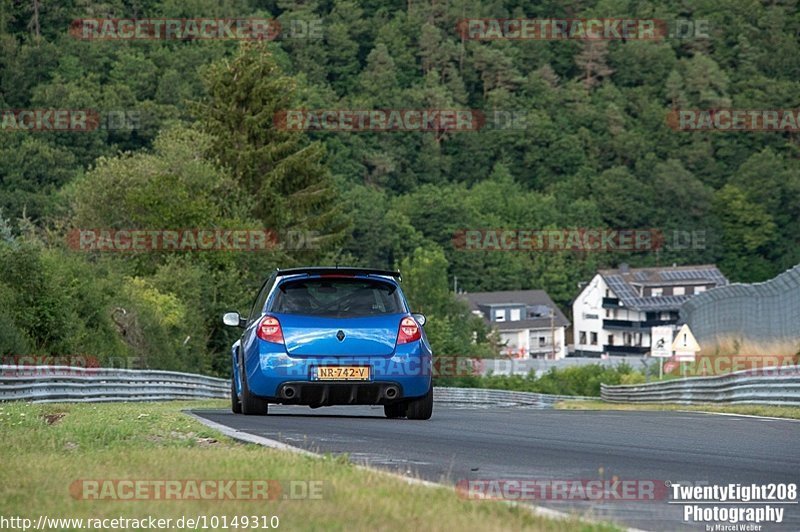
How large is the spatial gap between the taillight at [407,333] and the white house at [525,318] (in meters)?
164

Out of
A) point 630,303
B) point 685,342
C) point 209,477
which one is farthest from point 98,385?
point 630,303

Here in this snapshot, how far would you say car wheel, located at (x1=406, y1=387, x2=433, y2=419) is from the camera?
52.9 ft

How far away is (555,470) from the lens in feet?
33.3

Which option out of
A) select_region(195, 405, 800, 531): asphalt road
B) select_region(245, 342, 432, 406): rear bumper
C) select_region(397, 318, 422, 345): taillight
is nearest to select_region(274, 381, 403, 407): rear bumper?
select_region(245, 342, 432, 406): rear bumper

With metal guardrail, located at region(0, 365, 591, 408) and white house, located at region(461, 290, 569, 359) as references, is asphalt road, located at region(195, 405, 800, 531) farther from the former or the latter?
white house, located at region(461, 290, 569, 359)

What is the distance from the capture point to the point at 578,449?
38.9ft

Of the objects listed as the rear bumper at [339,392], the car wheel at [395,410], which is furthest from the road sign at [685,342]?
the rear bumper at [339,392]

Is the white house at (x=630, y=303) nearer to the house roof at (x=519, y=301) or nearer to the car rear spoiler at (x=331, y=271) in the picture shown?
the house roof at (x=519, y=301)

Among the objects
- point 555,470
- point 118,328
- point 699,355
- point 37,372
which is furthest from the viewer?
point 118,328

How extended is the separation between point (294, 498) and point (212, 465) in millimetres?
1676

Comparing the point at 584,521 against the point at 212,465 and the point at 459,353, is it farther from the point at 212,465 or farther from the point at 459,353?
the point at 459,353

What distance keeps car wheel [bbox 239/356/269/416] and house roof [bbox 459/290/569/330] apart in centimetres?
16280

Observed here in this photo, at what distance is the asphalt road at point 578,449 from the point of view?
9.52 m

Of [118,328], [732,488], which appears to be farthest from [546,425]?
[118,328]
